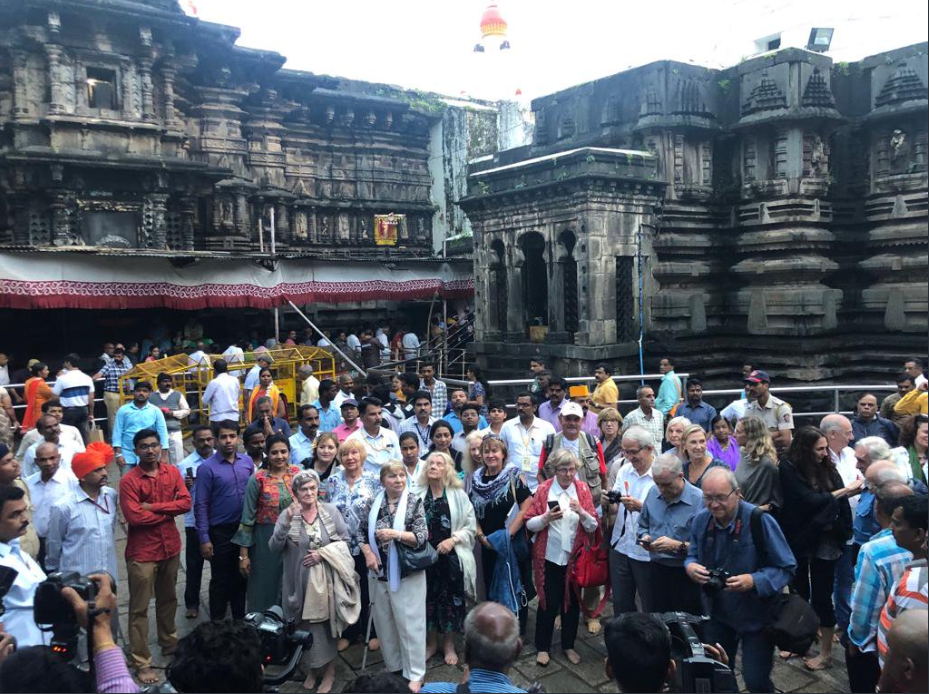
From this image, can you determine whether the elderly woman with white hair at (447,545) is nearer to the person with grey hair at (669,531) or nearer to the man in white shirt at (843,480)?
the person with grey hair at (669,531)

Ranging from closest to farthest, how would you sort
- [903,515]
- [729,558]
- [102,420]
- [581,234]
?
[903,515] < [729,558] < [102,420] < [581,234]

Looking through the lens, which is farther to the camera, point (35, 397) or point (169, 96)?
point (169, 96)

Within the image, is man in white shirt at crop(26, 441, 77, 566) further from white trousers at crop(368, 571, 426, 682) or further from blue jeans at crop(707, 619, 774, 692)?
blue jeans at crop(707, 619, 774, 692)

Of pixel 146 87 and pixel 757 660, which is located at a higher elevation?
pixel 146 87

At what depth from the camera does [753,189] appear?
620 inches

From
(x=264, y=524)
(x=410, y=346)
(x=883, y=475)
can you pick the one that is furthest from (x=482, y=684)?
(x=410, y=346)

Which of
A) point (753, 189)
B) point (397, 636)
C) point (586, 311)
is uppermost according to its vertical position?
point (753, 189)

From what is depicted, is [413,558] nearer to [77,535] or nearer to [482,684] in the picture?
[482,684]

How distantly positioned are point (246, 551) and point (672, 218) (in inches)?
511

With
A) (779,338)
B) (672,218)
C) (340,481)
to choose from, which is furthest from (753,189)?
(340,481)

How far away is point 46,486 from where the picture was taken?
552 cm

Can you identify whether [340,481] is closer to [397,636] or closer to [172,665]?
[397,636]

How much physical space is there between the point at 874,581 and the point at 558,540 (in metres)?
2.12

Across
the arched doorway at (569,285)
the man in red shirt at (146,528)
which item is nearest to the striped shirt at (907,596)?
the man in red shirt at (146,528)
